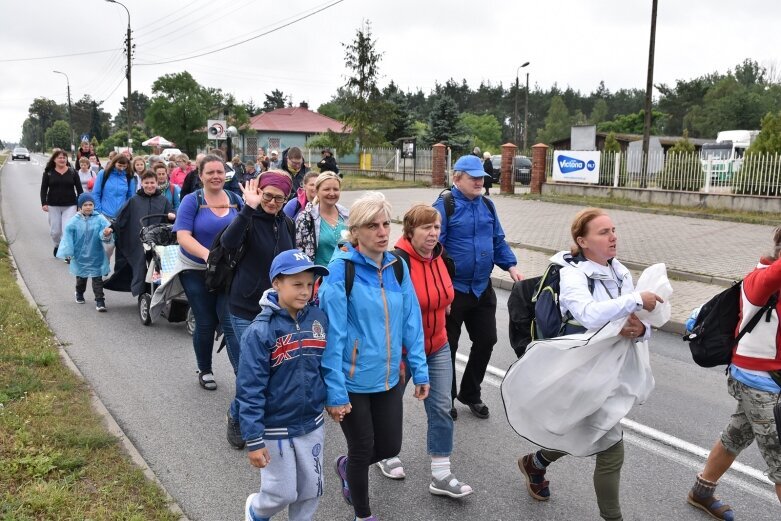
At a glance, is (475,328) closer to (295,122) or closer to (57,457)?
(57,457)

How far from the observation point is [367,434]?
325 cm

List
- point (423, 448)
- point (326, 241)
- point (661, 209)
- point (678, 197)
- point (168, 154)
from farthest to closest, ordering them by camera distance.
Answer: point (168, 154) < point (678, 197) < point (661, 209) < point (326, 241) < point (423, 448)

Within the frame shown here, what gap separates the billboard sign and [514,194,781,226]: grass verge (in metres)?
0.73

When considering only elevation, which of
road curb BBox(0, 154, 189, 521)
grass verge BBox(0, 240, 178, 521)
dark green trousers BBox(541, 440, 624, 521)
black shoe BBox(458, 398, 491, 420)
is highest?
dark green trousers BBox(541, 440, 624, 521)

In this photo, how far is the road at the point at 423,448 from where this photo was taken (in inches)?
146

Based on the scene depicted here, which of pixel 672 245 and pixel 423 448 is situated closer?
pixel 423 448

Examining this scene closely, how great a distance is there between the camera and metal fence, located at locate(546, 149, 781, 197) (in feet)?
57.5

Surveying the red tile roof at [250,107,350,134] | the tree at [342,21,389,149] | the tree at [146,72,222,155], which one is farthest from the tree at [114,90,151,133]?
the tree at [342,21,389,149]

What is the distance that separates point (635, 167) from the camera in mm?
Answer: 21016

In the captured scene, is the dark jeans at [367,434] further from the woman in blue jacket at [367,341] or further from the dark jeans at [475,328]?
the dark jeans at [475,328]

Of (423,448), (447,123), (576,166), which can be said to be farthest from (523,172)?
(423,448)

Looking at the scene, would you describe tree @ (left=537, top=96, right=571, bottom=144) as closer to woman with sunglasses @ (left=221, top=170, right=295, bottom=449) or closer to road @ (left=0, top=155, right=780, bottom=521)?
road @ (left=0, top=155, right=780, bottom=521)

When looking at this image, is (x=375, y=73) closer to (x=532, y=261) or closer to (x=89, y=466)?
(x=532, y=261)

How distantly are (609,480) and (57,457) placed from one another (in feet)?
10.2
